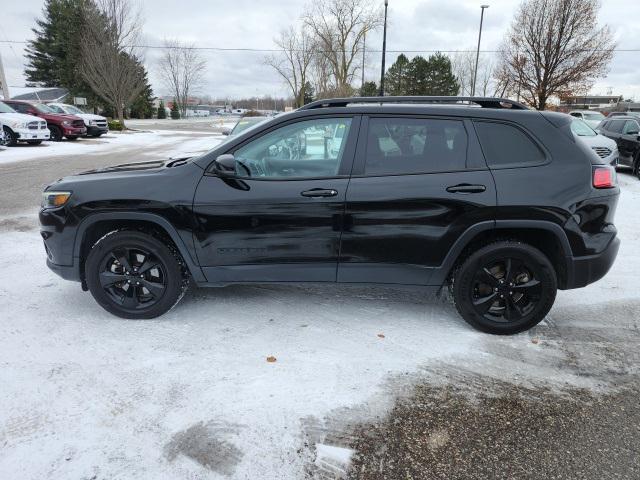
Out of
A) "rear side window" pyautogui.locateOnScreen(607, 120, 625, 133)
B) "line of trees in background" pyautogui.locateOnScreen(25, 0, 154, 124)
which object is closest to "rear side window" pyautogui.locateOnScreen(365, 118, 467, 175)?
"rear side window" pyautogui.locateOnScreen(607, 120, 625, 133)

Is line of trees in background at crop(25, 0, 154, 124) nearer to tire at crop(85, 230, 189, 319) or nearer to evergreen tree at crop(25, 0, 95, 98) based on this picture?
evergreen tree at crop(25, 0, 95, 98)

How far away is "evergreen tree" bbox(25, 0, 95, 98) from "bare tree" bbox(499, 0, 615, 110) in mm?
35720

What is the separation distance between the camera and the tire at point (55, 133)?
21.4m

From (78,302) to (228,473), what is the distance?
2.54 metres

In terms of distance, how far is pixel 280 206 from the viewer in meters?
3.34

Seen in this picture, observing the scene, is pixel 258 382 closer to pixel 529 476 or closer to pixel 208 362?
pixel 208 362

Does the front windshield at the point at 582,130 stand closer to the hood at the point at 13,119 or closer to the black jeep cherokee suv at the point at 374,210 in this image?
the black jeep cherokee suv at the point at 374,210

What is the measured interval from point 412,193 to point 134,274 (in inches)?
87.8

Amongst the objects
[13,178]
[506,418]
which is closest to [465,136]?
[506,418]

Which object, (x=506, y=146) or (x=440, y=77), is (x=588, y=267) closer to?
(x=506, y=146)

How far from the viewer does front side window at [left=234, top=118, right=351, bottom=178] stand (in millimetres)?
3426

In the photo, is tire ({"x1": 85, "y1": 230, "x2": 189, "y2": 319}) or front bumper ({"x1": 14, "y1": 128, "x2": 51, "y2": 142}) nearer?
tire ({"x1": 85, "y1": 230, "x2": 189, "y2": 319})

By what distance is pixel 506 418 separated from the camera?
2592mm

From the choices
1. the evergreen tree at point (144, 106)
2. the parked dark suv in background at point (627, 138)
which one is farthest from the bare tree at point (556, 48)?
the evergreen tree at point (144, 106)
